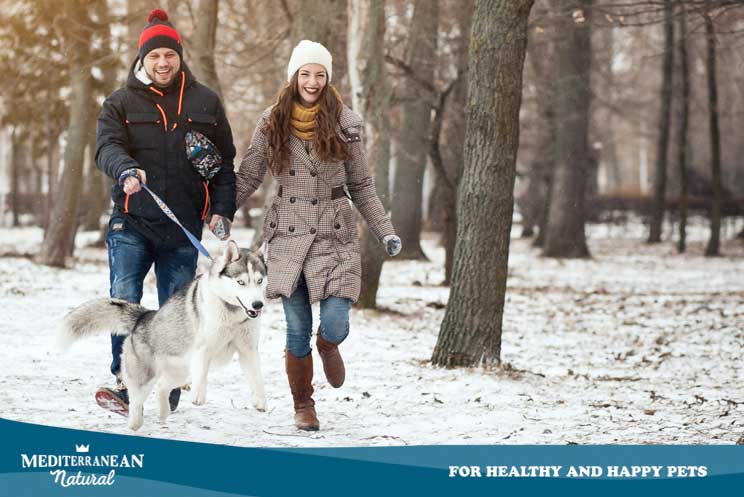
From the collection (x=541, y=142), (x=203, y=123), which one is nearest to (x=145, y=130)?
(x=203, y=123)

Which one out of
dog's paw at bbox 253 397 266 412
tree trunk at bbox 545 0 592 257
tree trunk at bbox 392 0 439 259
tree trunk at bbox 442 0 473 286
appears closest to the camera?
dog's paw at bbox 253 397 266 412

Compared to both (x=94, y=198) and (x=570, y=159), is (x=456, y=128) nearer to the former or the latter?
(x=570, y=159)

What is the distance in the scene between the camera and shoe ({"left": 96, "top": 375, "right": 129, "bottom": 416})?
5.80 metres

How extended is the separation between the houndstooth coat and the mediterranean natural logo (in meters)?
1.19

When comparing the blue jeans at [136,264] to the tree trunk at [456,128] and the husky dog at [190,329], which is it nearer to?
the husky dog at [190,329]

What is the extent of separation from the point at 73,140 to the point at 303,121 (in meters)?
12.5

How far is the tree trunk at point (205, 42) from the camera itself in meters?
13.8

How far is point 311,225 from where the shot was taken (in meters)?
5.62

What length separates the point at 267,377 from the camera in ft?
→ 25.3

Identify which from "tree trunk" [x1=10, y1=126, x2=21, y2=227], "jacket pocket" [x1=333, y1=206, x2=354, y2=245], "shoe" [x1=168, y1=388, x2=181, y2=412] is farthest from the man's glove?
"tree trunk" [x1=10, y1=126, x2=21, y2=227]

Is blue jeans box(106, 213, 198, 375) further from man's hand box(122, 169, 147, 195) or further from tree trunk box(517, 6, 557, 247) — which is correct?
tree trunk box(517, 6, 557, 247)

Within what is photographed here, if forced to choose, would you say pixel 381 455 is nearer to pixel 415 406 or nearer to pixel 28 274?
pixel 415 406

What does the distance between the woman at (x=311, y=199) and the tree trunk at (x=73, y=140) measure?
1198 cm

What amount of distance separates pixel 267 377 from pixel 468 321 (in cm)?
173
